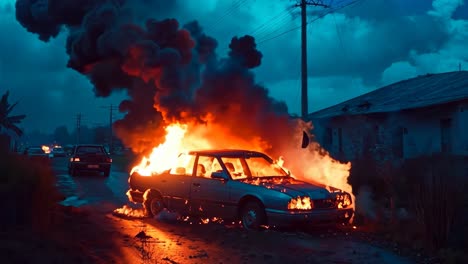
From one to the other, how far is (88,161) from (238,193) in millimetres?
18387

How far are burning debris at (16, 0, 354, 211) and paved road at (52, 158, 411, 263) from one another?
3.30 meters

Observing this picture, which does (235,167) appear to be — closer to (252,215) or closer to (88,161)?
(252,215)

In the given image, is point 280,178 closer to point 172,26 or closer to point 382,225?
point 382,225

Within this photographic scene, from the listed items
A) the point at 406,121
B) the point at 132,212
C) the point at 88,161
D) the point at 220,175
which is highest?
the point at 406,121

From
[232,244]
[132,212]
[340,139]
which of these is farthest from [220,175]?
[340,139]

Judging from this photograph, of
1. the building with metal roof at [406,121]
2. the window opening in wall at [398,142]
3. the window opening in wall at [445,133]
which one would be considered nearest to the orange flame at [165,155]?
the building with metal roof at [406,121]

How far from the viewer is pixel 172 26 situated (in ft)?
49.9

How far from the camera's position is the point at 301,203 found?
8.77m

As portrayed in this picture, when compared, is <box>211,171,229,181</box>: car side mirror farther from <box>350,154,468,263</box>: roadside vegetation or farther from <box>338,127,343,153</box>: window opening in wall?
<box>338,127,343,153</box>: window opening in wall

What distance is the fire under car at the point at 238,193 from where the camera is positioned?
8797 mm

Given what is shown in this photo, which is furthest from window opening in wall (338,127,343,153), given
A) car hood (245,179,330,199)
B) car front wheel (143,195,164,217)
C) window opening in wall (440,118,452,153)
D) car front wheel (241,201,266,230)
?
car front wheel (241,201,266,230)

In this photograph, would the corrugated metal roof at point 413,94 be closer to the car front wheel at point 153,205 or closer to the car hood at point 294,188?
the car hood at point 294,188

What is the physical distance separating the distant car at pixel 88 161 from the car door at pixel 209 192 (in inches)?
666

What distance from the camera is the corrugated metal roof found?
1942cm
